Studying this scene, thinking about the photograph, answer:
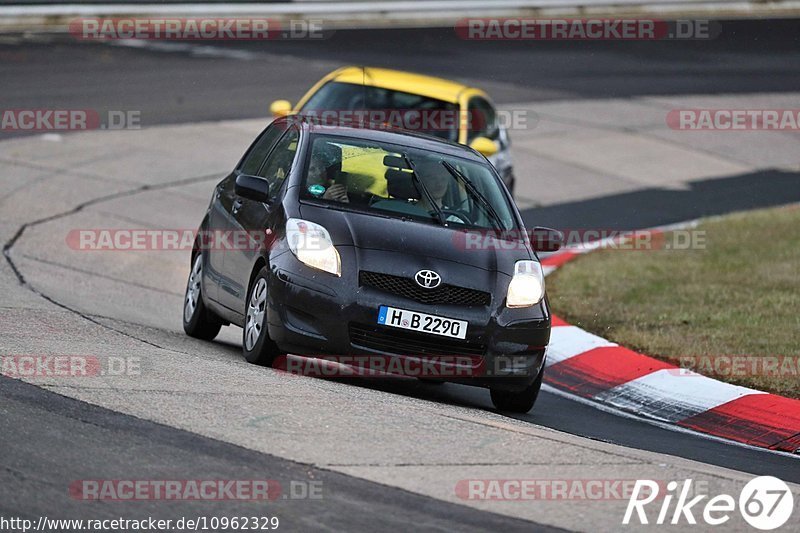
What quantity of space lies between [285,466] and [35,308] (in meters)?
4.00

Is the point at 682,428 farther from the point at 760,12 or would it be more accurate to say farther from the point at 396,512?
the point at 760,12

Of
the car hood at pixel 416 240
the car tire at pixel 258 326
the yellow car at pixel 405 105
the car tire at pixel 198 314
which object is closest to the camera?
the car hood at pixel 416 240

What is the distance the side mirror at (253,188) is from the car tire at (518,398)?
186cm

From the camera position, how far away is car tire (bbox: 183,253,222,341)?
10.2 meters

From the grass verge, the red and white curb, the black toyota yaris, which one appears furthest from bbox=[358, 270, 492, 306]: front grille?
the grass verge

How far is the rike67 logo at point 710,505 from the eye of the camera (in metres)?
6.14

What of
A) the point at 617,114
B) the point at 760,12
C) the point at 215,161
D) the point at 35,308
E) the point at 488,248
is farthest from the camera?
the point at 760,12

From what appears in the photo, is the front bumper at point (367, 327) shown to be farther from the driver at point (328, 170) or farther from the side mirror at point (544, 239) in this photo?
the side mirror at point (544, 239)

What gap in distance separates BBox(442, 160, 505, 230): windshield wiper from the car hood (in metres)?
0.34

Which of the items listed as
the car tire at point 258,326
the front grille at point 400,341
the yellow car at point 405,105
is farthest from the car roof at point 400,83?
the front grille at point 400,341

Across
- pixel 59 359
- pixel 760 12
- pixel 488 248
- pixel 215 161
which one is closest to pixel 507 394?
pixel 488 248

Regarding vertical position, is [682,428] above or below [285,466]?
below

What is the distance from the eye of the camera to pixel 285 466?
6336 millimetres

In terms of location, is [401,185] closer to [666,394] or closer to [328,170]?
[328,170]
